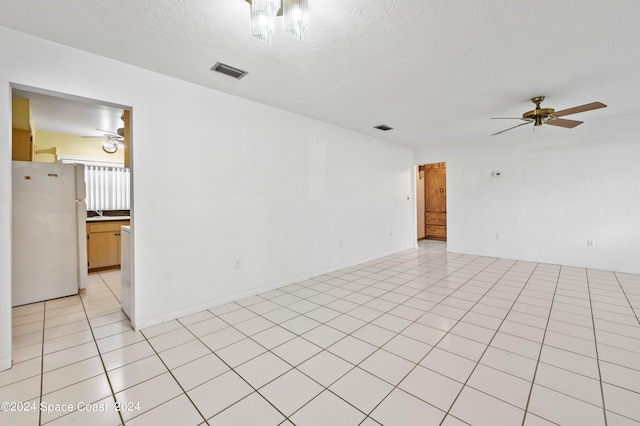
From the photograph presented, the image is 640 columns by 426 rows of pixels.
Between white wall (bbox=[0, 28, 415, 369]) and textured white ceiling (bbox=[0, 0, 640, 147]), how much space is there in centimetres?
23

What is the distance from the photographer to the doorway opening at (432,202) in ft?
26.5

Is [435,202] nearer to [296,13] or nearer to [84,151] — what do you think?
[296,13]

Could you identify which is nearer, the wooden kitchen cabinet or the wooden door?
the wooden kitchen cabinet

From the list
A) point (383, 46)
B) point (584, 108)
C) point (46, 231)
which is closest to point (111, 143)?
point (46, 231)

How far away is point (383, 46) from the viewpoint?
90.8 inches

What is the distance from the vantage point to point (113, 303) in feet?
11.0

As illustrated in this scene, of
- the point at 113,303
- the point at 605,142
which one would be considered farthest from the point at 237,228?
the point at 605,142

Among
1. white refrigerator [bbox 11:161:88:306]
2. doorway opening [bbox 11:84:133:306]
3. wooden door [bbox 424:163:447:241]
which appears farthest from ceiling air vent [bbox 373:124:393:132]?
white refrigerator [bbox 11:161:88:306]

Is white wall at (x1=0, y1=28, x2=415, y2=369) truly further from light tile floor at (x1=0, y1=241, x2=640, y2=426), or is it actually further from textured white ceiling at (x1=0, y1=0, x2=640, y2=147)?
light tile floor at (x1=0, y1=241, x2=640, y2=426)

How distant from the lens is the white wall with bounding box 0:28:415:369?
2.23 metres

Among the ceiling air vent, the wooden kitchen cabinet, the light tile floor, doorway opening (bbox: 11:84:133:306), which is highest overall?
the ceiling air vent

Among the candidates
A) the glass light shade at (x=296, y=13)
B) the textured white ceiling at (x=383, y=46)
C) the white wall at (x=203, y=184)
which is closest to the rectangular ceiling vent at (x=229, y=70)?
the textured white ceiling at (x=383, y=46)

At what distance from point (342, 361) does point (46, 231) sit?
4037 millimetres

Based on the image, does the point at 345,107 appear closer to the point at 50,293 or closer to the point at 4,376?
the point at 4,376
